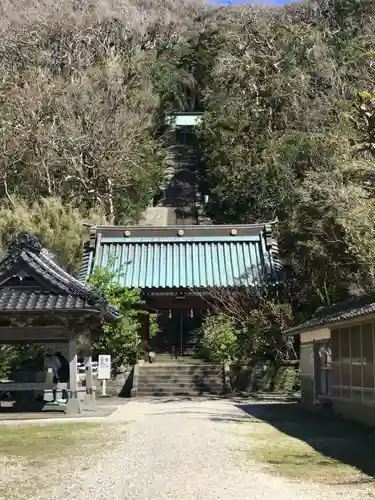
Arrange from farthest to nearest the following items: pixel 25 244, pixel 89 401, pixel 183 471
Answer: pixel 89 401 → pixel 25 244 → pixel 183 471

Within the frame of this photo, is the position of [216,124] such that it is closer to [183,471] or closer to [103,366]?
[103,366]

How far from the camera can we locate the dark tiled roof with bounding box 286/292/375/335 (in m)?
10.7

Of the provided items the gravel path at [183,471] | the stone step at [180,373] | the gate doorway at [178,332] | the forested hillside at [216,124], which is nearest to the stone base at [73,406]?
the gravel path at [183,471]

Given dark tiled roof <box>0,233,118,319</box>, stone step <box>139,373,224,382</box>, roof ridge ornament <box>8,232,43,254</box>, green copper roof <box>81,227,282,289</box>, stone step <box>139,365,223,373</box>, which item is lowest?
stone step <box>139,373,224,382</box>

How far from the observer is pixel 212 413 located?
45.5 feet

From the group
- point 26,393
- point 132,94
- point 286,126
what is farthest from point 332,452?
point 132,94

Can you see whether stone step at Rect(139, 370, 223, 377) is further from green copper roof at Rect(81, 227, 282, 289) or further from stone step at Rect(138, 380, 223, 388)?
green copper roof at Rect(81, 227, 282, 289)

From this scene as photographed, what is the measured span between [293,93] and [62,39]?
15.2 meters

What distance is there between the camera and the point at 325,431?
10945 mm

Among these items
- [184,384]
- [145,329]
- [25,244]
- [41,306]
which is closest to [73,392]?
[41,306]

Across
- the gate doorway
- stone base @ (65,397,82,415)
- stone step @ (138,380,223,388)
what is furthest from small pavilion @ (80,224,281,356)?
stone base @ (65,397,82,415)

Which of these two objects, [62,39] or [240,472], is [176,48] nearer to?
[62,39]

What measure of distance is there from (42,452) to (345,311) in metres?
6.81

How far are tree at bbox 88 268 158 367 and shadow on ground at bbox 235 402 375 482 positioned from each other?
18.2 ft
